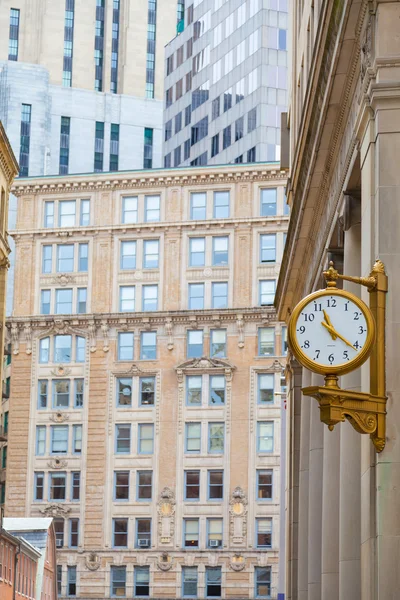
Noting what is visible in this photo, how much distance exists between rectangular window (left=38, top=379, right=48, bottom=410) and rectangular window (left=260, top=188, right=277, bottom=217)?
22371 millimetres

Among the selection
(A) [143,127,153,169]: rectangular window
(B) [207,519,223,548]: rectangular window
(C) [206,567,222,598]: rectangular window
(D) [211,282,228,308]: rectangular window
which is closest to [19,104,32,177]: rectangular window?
(A) [143,127,153,169]: rectangular window

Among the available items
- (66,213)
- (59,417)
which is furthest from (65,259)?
(59,417)

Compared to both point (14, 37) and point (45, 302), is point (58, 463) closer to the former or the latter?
point (45, 302)

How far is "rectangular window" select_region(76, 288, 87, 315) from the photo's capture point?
115 meters

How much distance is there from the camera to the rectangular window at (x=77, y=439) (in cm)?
11194

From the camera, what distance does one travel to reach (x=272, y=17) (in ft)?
452

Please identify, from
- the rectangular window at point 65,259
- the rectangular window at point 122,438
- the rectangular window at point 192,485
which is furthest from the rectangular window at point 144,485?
the rectangular window at point 65,259

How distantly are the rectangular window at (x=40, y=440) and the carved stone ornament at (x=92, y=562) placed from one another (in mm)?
9254

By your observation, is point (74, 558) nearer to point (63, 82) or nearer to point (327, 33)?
point (63, 82)

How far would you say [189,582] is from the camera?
352 ft

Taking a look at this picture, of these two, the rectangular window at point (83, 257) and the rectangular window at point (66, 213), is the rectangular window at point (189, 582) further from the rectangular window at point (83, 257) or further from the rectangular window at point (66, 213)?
the rectangular window at point (66, 213)

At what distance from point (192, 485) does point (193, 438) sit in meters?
3.74

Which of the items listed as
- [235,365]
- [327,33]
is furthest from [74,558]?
[327,33]

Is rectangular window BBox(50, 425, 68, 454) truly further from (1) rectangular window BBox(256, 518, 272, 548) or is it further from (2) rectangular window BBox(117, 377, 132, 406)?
(1) rectangular window BBox(256, 518, 272, 548)
